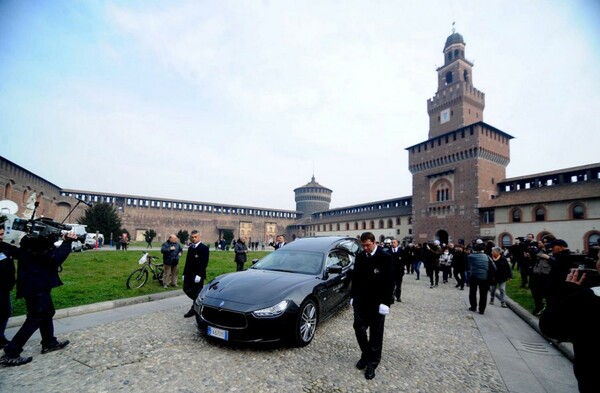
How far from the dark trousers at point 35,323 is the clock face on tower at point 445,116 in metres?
50.5

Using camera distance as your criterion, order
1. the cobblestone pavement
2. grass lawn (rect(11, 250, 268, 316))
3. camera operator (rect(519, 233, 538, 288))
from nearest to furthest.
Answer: the cobblestone pavement < grass lawn (rect(11, 250, 268, 316)) < camera operator (rect(519, 233, 538, 288))

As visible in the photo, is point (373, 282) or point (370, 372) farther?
point (373, 282)

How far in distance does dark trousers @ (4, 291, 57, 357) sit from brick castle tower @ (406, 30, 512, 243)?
40.6 m

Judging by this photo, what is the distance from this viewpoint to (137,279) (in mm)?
9406

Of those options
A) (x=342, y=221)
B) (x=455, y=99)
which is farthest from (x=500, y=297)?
(x=342, y=221)

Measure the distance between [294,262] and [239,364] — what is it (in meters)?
2.40

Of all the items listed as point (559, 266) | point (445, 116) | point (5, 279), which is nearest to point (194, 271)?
point (5, 279)

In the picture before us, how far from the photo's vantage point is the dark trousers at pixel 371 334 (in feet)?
13.1

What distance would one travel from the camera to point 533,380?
3830mm

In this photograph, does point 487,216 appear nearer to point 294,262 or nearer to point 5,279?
point 294,262

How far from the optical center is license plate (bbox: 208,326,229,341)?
434 cm

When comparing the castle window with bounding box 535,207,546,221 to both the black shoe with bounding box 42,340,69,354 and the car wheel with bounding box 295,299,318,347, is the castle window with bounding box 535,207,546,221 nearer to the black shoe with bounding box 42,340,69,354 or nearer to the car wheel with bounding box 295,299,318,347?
the car wheel with bounding box 295,299,318,347

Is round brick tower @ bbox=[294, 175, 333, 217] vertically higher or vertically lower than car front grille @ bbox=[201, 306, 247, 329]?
higher

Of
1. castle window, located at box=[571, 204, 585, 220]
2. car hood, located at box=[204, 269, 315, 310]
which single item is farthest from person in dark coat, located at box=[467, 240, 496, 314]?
castle window, located at box=[571, 204, 585, 220]
